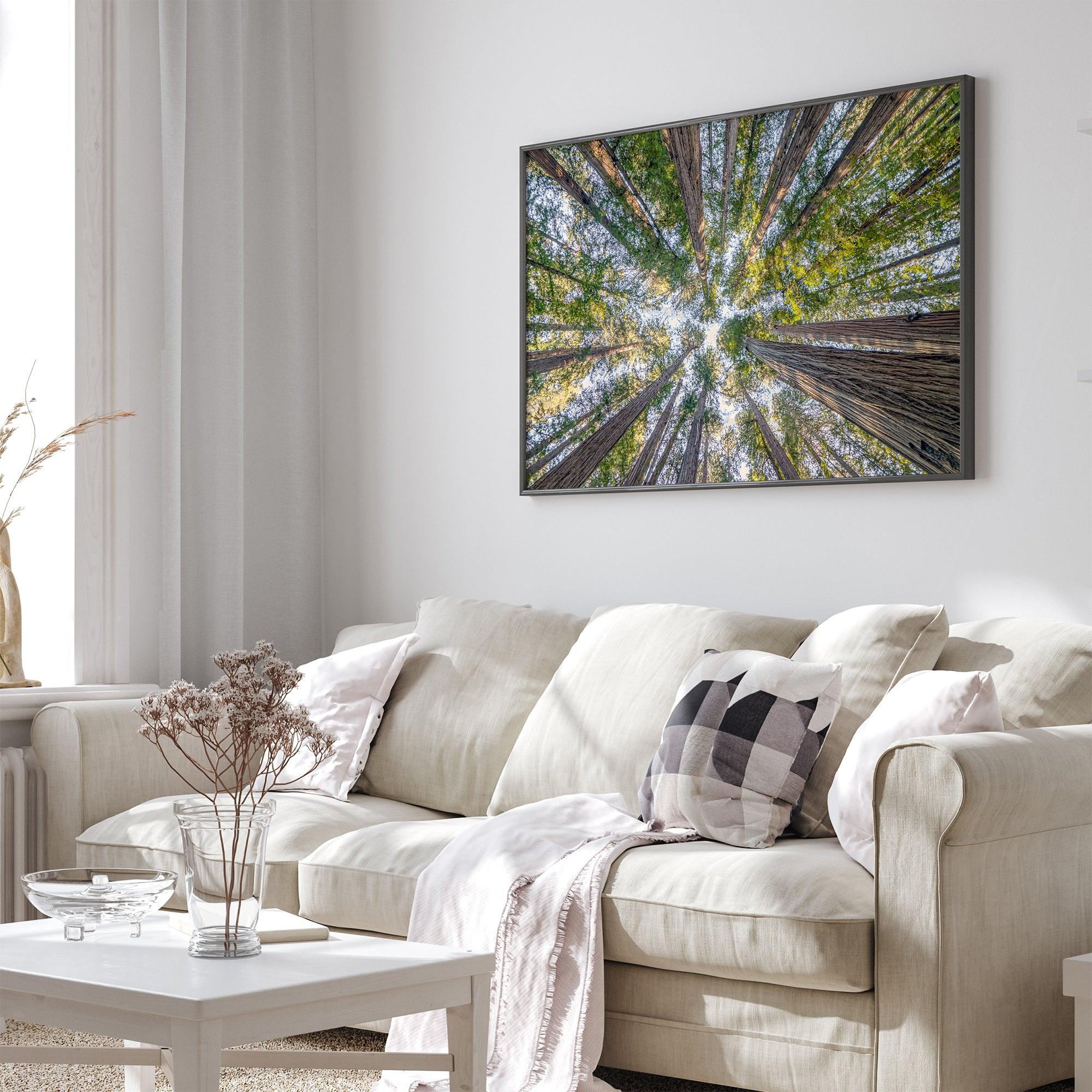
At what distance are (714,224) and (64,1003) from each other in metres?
2.54

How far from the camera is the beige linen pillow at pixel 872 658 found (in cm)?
300

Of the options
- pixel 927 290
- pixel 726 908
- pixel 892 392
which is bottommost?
pixel 726 908

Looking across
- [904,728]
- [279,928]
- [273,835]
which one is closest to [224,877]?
[279,928]

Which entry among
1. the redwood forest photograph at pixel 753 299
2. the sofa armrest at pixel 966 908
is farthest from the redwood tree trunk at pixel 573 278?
the sofa armrest at pixel 966 908

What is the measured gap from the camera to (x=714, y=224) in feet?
12.6

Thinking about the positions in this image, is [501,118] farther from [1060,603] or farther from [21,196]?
[1060,603]

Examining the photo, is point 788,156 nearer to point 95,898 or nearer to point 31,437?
point 31,437

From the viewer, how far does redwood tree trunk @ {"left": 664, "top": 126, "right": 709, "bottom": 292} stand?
387 centimetres

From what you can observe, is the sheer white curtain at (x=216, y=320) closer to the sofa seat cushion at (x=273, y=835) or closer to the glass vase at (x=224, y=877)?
the sofa seat cushion at (x=273, y=835)

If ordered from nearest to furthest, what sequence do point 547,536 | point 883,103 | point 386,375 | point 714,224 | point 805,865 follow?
Result: point 805,865 → point 883,103 → point 714,224 → point 547,536 → point 386,375

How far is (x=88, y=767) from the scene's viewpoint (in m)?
3.51

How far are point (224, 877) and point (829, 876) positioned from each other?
99 centimetres


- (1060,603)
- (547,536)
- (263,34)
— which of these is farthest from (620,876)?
(263,34)

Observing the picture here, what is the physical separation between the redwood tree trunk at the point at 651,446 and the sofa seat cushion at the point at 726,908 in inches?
51.5
